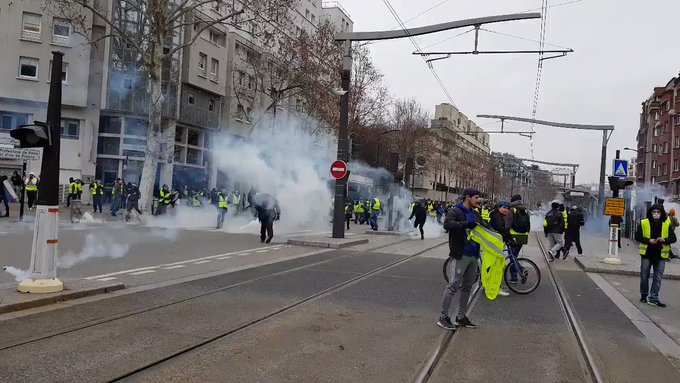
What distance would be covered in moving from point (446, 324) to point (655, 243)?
15.3ft

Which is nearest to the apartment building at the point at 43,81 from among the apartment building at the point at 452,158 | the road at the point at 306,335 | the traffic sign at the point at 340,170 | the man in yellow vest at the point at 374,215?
the traffic sign at the point at 340,170

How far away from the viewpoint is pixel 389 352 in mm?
5531

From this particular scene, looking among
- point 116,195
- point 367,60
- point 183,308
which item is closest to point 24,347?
point 183,308

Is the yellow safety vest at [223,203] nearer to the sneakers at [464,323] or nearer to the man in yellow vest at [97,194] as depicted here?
the man in yellow vest at [97,194]

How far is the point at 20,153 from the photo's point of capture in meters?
15.7

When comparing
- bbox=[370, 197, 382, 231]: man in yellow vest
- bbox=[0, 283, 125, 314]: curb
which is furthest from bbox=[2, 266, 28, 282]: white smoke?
bbox=[370, 197, 382, 231]: man in yellow vest

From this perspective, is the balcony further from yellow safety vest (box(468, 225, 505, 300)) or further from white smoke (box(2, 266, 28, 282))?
yellow safety vest (box(468, 225, 505, 300))

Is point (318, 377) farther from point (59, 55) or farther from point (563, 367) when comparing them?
point (59, 55)

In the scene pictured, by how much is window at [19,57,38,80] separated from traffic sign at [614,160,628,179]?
2775 centimetres

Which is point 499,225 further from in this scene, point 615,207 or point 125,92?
point 125,92

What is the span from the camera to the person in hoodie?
29.9 ft

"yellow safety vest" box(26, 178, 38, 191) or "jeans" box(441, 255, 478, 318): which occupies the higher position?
"yellow safety vest" box(26, 178, 38, 191)

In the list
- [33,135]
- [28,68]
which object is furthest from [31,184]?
[33,135]

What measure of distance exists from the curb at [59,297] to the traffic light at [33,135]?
1953 millimetres
